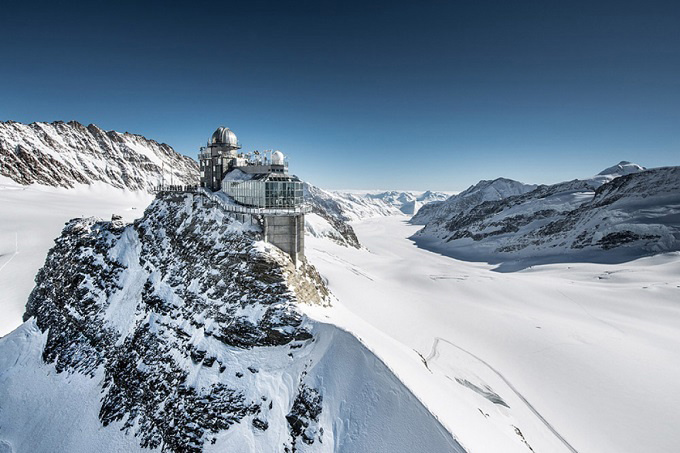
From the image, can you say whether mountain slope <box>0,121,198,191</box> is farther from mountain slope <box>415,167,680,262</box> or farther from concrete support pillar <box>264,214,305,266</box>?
mountain slope <box>415,167,680,262</box>

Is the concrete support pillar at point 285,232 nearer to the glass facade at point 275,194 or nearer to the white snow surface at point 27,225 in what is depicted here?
the glass facade at point 275,194

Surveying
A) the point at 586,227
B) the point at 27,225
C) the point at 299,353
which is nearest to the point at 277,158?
the point at 299,353

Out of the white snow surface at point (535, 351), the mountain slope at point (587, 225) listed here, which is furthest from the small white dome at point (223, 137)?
the mountain slope at point (587, 225)

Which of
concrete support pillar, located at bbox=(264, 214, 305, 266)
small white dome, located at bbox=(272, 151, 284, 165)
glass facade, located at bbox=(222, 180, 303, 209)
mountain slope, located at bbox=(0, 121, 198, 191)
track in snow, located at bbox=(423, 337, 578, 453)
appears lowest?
track in snow, located at bbox=(423, 337, 578, 453)

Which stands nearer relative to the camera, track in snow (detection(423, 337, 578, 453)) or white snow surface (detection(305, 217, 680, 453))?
white snow surface (detection(305, 217, 680, 453))

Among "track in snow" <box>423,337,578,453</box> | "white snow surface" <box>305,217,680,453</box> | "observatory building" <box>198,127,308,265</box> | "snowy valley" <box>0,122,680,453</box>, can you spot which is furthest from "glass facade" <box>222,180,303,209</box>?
"track in snow" <box>423,337,578,453</box>

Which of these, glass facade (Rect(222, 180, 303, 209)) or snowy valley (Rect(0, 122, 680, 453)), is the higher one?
glass facade (Rect(222, 180, 303, 209))

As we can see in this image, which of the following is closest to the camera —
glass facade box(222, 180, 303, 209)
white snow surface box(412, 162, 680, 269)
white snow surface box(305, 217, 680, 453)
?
white snow surface box(305, 217, 680, 453)
